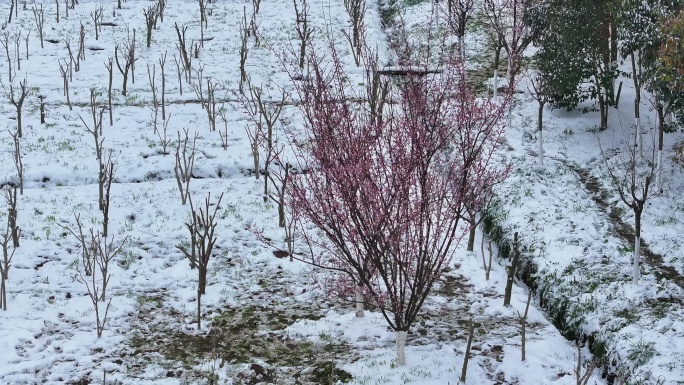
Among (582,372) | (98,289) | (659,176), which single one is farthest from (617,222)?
(98,289)

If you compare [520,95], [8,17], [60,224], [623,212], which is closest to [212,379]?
[60,224]

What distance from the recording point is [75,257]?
11250mm

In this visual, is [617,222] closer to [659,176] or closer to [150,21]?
[659,176]

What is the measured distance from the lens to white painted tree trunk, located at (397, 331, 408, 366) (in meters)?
8.54

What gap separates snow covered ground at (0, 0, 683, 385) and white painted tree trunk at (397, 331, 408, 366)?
100mm

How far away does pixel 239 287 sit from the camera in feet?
35.7

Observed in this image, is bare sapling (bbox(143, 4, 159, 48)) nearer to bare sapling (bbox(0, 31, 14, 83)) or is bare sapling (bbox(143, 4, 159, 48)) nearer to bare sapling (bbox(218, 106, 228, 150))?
bare sapling (bbox(0, 31, 14, 83))

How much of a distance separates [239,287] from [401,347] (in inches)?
129

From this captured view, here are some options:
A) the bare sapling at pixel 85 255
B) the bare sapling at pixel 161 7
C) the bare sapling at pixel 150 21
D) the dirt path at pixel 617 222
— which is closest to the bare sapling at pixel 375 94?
the dirt path at pixel 617 222

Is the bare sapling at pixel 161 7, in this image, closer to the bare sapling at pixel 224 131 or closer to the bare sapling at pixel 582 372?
the bare sapling at pixel 224 131

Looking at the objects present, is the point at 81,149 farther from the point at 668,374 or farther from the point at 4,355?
the point at 668,374

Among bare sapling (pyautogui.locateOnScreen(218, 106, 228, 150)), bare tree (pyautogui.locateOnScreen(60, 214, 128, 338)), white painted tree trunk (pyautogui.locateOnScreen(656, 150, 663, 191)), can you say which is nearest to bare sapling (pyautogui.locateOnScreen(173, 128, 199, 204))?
bare sapling (pyautogui.locateOnScreen(218, 106, 228, 150))

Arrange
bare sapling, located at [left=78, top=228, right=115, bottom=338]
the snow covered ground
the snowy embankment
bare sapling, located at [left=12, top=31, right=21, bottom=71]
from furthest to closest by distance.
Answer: bare sapling, located at [left=12, top=31, right=21, bottom=71]
bare sapling, located at [left=78, top=228, right=115, bottom=338]
the snowy embankment
the snow covered ground

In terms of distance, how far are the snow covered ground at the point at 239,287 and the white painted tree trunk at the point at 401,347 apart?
10cm
